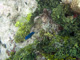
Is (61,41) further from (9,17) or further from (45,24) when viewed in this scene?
(9,17)

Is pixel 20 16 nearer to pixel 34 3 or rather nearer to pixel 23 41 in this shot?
pixel 34 3

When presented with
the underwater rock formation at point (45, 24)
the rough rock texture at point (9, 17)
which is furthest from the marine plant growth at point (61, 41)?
the rough rock texture at point (9, 17)

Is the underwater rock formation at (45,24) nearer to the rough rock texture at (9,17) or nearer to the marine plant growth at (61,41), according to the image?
the marine plant growth at (61,41)

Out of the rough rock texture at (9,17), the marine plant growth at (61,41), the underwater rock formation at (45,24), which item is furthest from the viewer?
the rough rock texture at (9,17)

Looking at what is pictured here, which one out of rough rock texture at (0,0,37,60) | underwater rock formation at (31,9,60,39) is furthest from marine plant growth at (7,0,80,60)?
rough rock texture at (0,0,37,60)

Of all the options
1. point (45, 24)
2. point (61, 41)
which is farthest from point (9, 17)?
point (61, 41)

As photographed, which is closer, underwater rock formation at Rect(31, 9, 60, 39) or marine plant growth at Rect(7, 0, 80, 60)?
marine plant growth at Rect(7, 0, 80, 60)

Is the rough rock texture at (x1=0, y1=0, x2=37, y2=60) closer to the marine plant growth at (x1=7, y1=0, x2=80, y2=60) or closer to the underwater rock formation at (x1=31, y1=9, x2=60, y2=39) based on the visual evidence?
the underwater rock formation at (x1=31, y1=9, x2=60, y2=39)

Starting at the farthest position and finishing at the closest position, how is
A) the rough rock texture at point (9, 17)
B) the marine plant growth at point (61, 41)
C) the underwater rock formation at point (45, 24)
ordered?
1. the rough rock texture at point (9, 17)
2. the underwater rock formation at point (45, 24)
3. the marine plant growth at point (61, 41)
